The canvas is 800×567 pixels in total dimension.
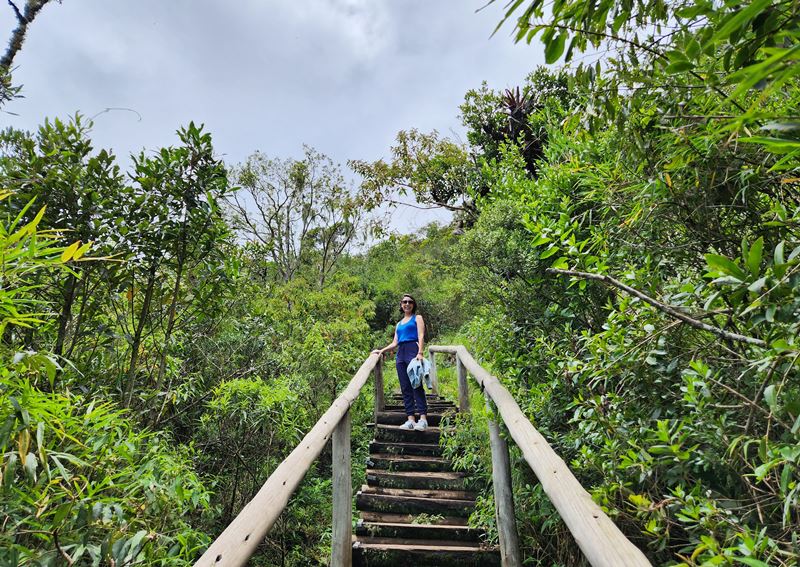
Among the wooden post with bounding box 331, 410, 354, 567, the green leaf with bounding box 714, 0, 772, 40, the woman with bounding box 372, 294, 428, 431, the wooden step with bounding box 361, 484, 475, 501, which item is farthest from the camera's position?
the woman with bounding box 372, 294, 428, 431

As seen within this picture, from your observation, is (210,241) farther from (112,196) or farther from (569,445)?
(569,445)

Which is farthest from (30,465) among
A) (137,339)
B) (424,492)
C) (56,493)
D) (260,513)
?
(424,492)

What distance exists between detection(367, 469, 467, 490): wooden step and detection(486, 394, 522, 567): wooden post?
113 centimetres

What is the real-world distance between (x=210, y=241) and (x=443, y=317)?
38.6ft

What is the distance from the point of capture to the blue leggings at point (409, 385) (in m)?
4.28

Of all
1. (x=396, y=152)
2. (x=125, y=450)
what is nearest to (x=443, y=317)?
(x=396, y=152)

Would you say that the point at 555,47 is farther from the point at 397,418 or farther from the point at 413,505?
the point at 397,418

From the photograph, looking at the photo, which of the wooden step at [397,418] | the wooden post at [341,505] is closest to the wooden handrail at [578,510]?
the wooden post at [341,505]

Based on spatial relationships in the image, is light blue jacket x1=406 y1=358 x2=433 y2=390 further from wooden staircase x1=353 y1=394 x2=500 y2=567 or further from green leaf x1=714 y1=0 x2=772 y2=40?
green leaf x1=714 y1=0 x2=772 y2=40

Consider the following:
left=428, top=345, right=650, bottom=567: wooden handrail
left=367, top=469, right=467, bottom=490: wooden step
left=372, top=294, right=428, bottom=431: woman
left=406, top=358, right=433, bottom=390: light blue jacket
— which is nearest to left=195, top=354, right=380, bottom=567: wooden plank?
left=428, top=345, right=650, bottom=567: wooden handrail

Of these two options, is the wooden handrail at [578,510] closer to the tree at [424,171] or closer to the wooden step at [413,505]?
the wooden step at [413,505]

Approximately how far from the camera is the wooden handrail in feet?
2.90

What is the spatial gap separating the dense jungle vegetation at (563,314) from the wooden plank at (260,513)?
1.19 feet

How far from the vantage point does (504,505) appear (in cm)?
223
